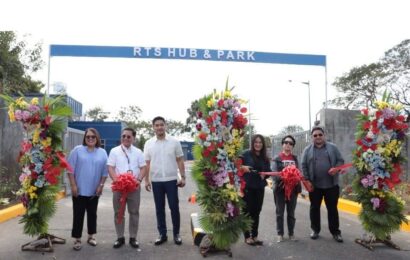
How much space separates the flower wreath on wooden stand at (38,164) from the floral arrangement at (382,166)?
442 cm

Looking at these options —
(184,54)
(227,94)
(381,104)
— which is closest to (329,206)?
(381,104)

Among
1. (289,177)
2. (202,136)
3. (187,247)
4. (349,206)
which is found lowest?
(187,247)

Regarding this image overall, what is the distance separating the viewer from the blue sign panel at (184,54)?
15.1 metres

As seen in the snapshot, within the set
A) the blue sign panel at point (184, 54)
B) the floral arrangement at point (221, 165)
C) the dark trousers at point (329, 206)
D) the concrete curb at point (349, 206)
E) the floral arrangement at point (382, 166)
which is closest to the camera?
the floral arrangement at point (221, 165)

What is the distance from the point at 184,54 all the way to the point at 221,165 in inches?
382

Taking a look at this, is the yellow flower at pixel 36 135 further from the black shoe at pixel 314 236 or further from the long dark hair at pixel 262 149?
the black shoe at pixel 314 236

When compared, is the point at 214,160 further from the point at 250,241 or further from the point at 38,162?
the point at 38,162

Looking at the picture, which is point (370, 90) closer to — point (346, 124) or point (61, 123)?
point (346, 124)

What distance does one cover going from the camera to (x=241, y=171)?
246 inches

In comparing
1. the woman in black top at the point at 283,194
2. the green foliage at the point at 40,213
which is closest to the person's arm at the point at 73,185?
the green foliage at the point at 40,213

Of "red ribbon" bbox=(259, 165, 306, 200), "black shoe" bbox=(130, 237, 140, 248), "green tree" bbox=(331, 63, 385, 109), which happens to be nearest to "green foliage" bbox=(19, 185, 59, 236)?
"black shoe" bbox=(130, 237, 140, 248)

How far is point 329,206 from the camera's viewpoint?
7207 mm

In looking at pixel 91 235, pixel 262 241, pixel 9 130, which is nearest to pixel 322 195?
pixel 262 241

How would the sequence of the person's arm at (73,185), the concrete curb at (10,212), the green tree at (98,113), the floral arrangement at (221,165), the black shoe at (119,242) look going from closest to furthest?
the floral arrangement at (221,165) < the person's arm at (73,185) < the black shoe at (119,242) < the concrete curb at (10,212) < the green tree at (98,113)
